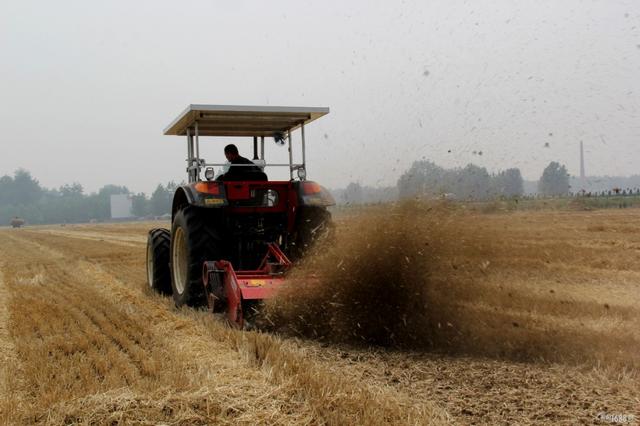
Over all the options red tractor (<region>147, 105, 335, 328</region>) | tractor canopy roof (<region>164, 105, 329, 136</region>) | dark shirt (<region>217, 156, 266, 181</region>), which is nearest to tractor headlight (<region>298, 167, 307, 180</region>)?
red tractor (<region>147, 105, 335, 328</region>)

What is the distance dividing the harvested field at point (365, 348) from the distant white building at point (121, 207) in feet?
389

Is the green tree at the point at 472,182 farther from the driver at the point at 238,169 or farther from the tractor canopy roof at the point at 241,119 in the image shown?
the driver at the point at 238,169

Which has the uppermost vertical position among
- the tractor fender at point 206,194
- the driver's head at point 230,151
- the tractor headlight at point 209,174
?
the driver's head at point 230,151

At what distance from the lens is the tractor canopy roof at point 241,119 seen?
18.6 ft

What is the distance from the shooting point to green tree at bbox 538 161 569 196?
16.8ft

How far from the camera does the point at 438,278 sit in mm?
4527

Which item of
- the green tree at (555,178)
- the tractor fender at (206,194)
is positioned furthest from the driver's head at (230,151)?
the green tree at (555,178)

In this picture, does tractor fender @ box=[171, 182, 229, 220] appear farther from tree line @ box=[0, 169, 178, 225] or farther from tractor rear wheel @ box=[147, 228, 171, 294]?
tree line @ box=[0, 169, 178, 225]

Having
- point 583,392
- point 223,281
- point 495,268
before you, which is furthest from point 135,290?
point 583,392

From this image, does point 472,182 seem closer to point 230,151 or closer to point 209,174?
point 209,174

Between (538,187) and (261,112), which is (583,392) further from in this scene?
(261,112)

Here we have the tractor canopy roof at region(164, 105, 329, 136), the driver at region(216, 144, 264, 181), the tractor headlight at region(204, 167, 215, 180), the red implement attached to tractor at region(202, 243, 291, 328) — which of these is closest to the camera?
the red implement attached to tractor at region(202, 243, 291, 328)

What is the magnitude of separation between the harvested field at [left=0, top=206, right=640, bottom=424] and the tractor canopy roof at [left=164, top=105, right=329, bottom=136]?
1263mm

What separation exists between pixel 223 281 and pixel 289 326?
2.69 ft
